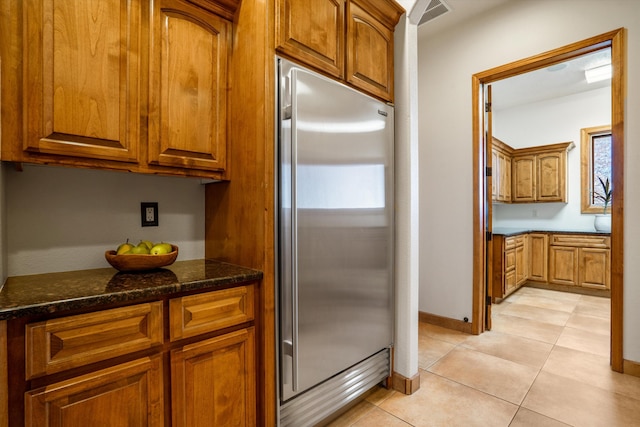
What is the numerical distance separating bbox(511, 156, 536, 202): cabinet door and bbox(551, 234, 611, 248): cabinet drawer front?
0.79 metres

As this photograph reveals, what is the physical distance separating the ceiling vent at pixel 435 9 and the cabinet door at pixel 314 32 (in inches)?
59.0

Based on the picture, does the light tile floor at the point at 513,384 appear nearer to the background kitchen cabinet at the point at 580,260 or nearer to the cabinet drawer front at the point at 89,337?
the cabinet drawer front at the point at 89,337

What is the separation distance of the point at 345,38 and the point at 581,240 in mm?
4649

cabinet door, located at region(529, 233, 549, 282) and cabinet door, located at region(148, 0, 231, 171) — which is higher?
cabinet door, located at region(148, 0, 231, 171)

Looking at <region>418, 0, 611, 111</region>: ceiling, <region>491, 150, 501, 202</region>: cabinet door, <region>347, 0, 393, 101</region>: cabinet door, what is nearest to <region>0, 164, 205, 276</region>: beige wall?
<region>347, 0, 393, 101</region>: cabinet door

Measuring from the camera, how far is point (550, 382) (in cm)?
212

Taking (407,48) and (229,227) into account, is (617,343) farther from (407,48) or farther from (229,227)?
(229,227)

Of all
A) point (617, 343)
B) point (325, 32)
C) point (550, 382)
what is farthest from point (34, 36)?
point (617, 343)

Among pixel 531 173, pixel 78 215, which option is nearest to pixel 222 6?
pixel 78 215

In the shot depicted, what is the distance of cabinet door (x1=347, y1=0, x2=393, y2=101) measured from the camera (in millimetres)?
1751

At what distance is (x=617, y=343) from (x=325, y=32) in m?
2.86

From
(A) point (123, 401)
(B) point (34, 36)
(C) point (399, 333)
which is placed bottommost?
(C) point (399, 333)

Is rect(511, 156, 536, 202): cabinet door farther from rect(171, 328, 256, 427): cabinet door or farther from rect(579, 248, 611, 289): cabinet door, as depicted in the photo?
rect(171, 328, 256, 427): cabinet door

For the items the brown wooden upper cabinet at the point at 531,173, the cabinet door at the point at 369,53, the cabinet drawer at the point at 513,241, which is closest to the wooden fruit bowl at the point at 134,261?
the cabinet door at the point at 369,53
